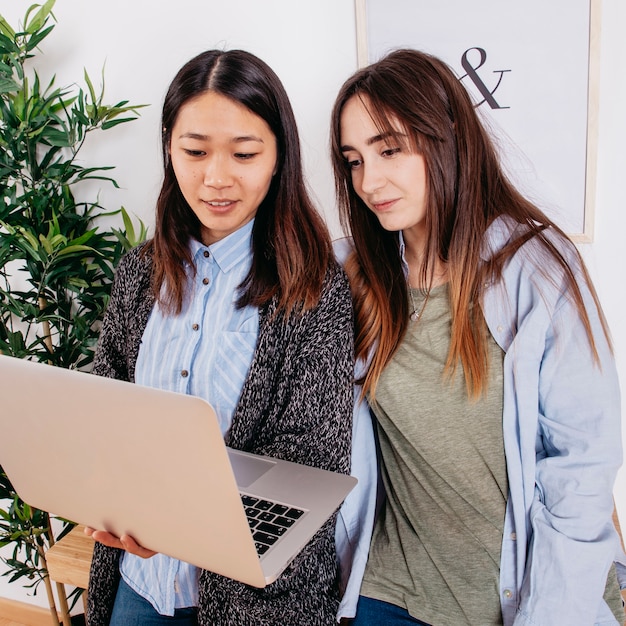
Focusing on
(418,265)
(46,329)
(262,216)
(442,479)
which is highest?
(262,216)

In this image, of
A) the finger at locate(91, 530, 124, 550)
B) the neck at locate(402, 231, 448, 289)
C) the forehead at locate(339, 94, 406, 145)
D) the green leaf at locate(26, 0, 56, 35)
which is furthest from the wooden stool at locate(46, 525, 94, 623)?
the green leaf at locate(26, 0, 56, 35)

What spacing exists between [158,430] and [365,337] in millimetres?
539

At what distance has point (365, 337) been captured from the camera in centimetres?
109

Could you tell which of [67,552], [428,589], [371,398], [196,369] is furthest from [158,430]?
[67,552]

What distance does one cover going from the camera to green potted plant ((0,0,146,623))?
1458 mm

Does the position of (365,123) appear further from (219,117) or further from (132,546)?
(132,546)

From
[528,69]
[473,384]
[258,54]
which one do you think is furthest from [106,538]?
[528,69]

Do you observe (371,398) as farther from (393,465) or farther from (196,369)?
(196,369)

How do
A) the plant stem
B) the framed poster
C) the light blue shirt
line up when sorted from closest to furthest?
the light blue shirt < the framed poster < the plant stem

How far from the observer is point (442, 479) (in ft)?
3.39

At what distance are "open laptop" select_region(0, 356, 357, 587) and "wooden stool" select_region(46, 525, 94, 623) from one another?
0.59 metres

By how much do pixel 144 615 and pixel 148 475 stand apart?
0.49 meters

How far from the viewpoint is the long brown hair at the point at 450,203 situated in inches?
38.8

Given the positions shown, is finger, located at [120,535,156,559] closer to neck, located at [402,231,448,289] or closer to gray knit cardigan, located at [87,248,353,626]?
gray knit cardigan, located at [87,248,353,626]
